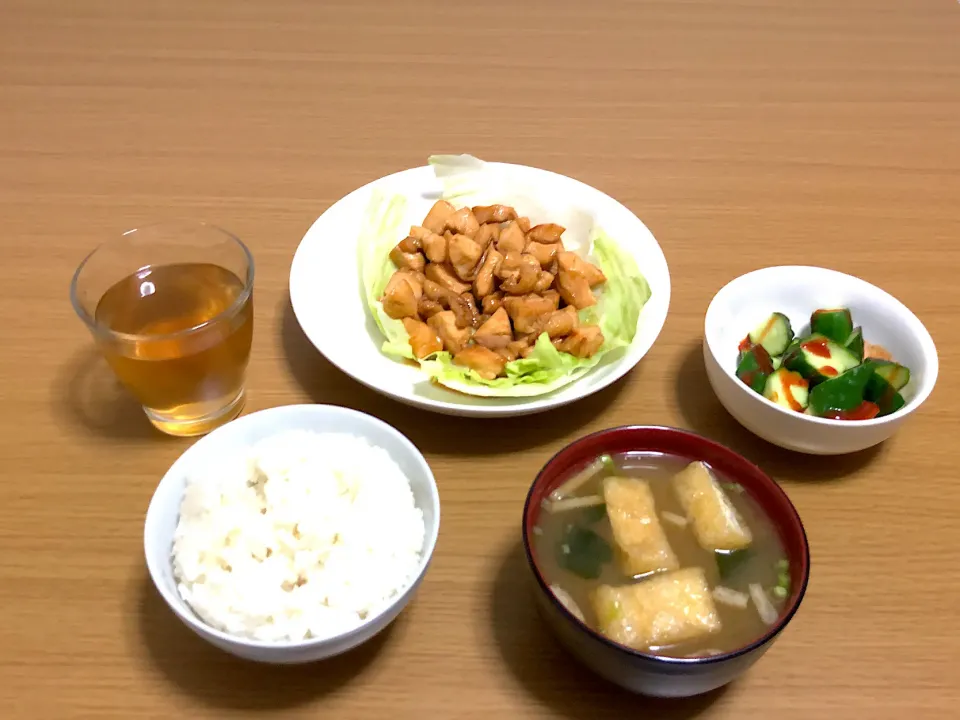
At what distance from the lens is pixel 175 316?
4.00ft

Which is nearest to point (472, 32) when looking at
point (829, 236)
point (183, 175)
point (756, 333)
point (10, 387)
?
point (183, 175)

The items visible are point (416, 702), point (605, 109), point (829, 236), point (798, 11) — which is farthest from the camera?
point (798, 11)

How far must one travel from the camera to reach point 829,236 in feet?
5.45

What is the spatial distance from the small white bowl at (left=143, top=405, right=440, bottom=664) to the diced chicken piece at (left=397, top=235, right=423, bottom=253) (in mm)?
459

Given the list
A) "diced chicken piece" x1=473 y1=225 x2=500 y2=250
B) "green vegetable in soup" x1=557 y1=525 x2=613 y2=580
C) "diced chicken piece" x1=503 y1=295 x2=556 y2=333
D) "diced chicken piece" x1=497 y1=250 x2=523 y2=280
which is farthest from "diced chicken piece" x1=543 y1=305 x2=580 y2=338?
"green vegetable in soup" x1=557 y1=525 x2=613 y2=580

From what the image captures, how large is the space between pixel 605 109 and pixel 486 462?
1.22 metres

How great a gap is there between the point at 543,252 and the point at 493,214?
142 millimetres

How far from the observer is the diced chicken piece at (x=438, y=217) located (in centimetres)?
150

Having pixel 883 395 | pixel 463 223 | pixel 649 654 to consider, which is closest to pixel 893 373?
pixel 883 395

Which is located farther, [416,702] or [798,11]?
[798,11]

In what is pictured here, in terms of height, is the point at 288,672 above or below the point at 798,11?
below

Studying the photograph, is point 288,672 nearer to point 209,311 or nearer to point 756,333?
point 209,311

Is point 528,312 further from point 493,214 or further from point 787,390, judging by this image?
point 787,390

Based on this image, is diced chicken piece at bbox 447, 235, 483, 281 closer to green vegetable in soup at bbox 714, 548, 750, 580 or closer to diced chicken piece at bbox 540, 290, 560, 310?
diced chicken piece at bbox 540, 290, 560, 310
